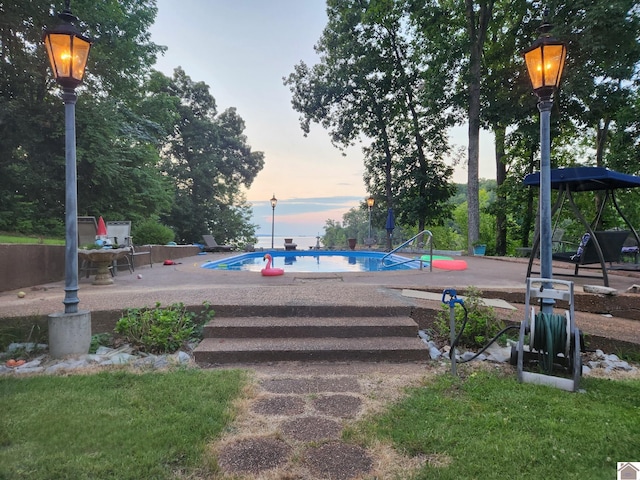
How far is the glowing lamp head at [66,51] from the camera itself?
316 centimetres

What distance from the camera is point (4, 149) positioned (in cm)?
995

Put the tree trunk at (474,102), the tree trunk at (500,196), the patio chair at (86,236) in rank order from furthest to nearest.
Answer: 1. the tree trunk at (500,196)
2. the tree trunk at (474,102)
3. the patio chair at (86,236)

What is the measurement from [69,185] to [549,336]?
167 inches

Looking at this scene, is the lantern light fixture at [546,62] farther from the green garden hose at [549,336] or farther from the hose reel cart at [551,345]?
the green garden hose at [549,336]

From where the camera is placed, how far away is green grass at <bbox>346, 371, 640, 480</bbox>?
5.41 ft

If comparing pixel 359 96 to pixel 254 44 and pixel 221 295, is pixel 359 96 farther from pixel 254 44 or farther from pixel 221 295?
pixel 221 295

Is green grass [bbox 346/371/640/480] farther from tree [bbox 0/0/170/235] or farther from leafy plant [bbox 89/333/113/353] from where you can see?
tree [bbox 0/0/170/235]

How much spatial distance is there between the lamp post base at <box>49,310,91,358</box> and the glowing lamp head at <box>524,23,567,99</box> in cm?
480

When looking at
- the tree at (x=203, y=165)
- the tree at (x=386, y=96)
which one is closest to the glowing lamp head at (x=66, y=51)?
the tree at (x=386, y=96)

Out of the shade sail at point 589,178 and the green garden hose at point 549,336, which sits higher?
the shade sail at point 589,178

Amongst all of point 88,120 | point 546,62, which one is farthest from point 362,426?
point 88,120

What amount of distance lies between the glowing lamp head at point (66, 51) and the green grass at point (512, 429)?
3.81 m

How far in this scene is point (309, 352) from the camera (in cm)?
311

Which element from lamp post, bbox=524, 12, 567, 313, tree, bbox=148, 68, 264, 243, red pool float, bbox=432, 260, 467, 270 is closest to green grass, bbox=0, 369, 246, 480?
lamp post, bbox=524, 12, 567, 313
